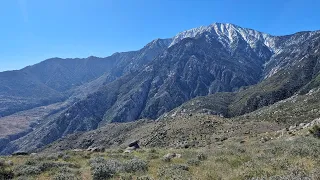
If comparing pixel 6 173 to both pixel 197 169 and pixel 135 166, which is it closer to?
pixel 135 166

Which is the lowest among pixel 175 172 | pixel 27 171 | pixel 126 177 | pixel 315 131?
pixel 315 131

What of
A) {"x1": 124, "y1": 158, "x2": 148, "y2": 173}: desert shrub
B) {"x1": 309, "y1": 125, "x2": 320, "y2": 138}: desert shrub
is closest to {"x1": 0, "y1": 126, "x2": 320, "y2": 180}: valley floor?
{"x1": 124, "y1": 158, "x2": 148, "y2": 173}: desert shrub

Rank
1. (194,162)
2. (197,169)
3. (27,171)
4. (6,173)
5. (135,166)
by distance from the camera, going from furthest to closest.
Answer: (194,162) < (135,166) < (27,171) < (6,173) < (197,169)

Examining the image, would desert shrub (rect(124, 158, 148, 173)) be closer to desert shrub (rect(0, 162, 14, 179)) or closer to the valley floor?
the valley floor

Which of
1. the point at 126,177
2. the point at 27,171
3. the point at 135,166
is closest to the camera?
the point at 126,177

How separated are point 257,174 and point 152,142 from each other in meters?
75.4

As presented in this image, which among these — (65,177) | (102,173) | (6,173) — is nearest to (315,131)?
(102,173)

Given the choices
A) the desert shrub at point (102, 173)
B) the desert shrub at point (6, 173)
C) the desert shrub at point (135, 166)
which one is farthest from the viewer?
the desert shrub at point (135, 166)

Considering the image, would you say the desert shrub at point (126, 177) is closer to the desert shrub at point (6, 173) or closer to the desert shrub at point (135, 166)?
the desert shrub at point (135, 166)

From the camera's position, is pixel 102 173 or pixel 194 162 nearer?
pixel 102 173

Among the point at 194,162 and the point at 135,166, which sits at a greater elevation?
the point at 135,166

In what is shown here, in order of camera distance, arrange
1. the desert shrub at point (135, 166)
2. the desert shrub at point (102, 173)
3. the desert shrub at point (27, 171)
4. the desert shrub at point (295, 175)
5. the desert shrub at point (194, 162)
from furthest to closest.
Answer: the desert shrub at point (194, 162) → the desert shrub at point (27, 171) → the desert shrub at point (135, 166) → the desert shrub at point (102, 173) → the desert shrub at point (295, 175)

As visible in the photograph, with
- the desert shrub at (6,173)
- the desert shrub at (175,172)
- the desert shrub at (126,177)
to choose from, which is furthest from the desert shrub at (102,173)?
the desert shrub at (6,173)

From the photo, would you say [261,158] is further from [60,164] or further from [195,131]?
[195,131]
